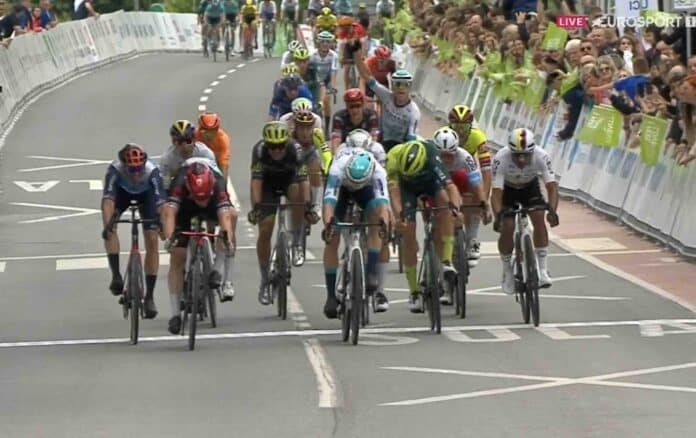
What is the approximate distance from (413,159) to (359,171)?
0.82m

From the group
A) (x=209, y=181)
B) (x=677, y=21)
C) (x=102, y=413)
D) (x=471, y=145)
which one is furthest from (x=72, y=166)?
(x=102, y=413)

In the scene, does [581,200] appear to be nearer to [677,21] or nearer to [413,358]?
[677,21]

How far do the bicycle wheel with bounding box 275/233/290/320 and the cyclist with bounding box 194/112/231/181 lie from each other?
155 centimetres

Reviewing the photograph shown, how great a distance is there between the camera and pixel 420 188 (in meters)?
17.1

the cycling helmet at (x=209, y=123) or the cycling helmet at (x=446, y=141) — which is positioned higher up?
the cycling helmet at (x=446, y=141)

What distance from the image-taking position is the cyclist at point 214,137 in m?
19.2

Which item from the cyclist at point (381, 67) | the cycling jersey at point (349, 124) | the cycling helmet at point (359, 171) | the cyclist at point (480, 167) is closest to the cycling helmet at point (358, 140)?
the cycling helmet at point (359, 171)

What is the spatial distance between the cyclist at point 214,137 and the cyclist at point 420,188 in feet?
8.31

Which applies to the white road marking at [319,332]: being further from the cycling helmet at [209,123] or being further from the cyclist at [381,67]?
the cyclist at [381,67]

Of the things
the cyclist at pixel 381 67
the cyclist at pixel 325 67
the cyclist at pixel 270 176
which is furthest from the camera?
the cyclist at pixel 325 67

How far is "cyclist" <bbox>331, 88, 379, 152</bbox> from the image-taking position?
754 inches

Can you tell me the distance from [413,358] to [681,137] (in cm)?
767

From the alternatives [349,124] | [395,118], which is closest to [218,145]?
[349,124]

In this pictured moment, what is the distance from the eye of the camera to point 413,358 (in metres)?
15.2
